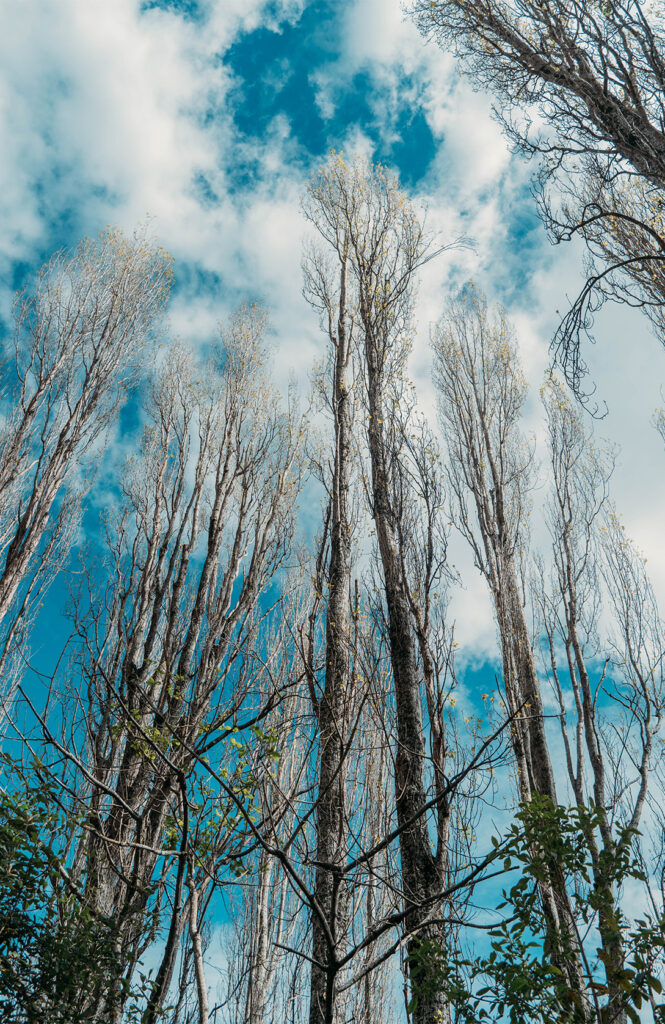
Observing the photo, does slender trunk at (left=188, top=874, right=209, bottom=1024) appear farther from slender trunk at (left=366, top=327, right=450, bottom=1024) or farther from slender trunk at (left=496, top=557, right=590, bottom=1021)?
slender trunk at (left=496, top=557, right=590, bottom=1021)

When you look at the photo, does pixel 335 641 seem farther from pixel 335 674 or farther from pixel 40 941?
pixel 40 941

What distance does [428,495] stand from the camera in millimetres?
6176

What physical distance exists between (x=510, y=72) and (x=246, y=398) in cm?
439

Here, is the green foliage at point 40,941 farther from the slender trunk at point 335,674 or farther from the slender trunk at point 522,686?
the slender trunk at point 522,686

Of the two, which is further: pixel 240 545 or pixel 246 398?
pixel 246 398

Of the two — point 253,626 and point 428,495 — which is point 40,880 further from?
point 428,495

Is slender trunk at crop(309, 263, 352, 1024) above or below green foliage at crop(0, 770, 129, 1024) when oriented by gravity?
above

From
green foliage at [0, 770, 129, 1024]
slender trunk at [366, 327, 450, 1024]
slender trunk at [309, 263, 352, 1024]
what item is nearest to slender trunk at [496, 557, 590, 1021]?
slender trunk at [366, 327, 450, 1024]

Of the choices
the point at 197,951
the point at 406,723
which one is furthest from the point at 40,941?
the point at 406,723

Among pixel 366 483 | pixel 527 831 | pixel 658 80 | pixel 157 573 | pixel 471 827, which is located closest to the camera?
pixel 527 831

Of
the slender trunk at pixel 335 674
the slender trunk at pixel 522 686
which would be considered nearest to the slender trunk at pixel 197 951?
the slender trunk at pixel 335 674

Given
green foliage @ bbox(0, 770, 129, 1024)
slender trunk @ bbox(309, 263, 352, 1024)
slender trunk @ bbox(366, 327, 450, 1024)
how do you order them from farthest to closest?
slender trunk @ bbox(309, 263, 352, 1024) → slender trunk @ bbox(366, 327, 450, 1024) → green foliage @ bbox(0, 770, 129, 1024)

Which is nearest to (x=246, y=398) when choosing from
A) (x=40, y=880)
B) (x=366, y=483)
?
(x=366, y=483)

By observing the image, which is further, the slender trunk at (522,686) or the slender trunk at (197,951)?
the slender trunk at (522,686)
